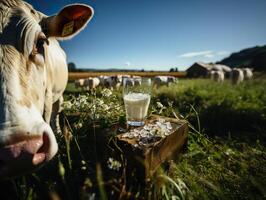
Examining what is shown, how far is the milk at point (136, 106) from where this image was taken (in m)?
2.26

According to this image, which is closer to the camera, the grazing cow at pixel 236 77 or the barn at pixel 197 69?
the grazing cow at pixel 236 77

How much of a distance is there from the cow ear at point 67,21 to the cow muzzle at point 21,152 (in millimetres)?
1615

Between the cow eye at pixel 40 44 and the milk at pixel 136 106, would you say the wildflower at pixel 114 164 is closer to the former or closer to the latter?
the milk at pixel 136 106

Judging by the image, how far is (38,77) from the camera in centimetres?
224

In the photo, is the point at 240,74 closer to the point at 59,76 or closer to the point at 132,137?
the point at 59,76

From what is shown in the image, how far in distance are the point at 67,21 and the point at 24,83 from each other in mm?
1284

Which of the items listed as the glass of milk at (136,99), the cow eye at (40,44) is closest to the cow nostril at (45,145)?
the glass of milk at (136,99)

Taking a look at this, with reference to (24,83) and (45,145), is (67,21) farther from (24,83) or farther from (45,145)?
(45,145)

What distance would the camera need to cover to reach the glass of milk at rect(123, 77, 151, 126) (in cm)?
227

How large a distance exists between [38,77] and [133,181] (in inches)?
53.6

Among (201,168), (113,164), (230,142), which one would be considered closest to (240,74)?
(230,142)

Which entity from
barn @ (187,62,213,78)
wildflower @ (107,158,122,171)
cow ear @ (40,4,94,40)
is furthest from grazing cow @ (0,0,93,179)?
barn @ (187,62,213,78)

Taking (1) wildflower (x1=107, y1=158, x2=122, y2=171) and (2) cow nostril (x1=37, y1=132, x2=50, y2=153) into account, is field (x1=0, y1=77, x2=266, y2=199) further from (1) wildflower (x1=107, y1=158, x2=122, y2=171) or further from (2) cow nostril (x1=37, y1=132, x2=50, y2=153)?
(2) cow nostril (x1=37, y1=132, x2=50, y2=153)

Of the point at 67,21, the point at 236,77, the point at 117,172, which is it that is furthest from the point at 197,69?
the point at 117,172
